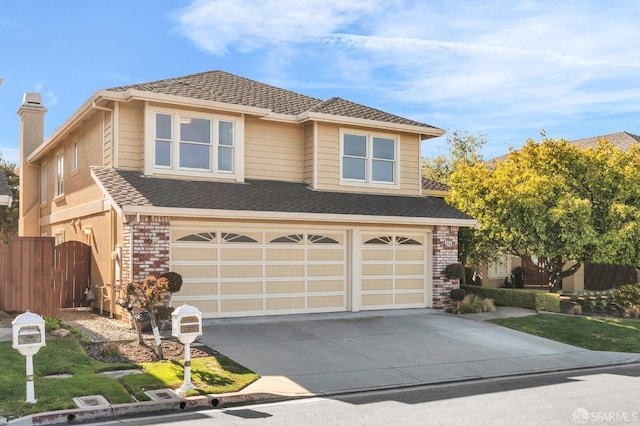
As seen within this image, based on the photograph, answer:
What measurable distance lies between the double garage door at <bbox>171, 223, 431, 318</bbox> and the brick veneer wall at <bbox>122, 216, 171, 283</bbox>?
0.51 m

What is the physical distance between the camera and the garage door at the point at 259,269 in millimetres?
15797

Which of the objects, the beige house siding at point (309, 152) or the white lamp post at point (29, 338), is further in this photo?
the beige house siding at point (309, 152)

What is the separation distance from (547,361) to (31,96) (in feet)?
75.7

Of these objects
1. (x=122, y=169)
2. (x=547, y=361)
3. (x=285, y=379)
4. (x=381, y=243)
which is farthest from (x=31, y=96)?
(x=547, y=361)

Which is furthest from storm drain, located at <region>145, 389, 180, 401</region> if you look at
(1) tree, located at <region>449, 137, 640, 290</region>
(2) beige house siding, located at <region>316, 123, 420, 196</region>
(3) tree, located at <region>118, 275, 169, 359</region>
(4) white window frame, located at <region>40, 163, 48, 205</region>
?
(4) white window frame, located at <region>40, 163, 48, 205</region>

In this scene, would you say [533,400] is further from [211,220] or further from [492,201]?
[492,201]

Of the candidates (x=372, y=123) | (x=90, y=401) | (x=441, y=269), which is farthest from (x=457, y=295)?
(x=90, y=401)

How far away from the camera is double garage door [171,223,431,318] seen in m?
15.9

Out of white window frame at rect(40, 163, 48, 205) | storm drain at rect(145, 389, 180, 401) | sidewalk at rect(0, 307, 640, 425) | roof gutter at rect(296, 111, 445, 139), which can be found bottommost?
sidewalk at rect(0, 307, 640, 425)

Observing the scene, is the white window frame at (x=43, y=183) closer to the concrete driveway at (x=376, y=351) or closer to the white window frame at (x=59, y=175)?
the white window frame at (x=59, y=175)

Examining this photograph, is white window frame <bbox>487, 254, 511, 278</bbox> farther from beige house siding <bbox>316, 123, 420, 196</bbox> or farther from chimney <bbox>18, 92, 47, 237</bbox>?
chimney <bbox>18, 92, 47, 237</bbox>

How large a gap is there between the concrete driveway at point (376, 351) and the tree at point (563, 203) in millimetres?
4492

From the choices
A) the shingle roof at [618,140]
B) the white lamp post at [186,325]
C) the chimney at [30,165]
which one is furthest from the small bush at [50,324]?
the shingle roof at [618,140]

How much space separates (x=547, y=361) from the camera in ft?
42.7
